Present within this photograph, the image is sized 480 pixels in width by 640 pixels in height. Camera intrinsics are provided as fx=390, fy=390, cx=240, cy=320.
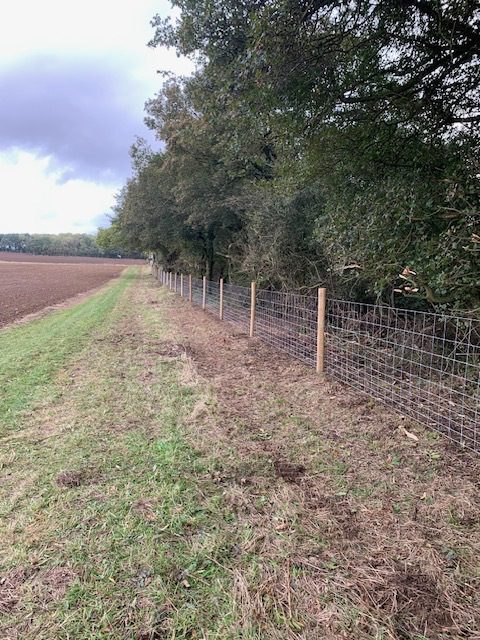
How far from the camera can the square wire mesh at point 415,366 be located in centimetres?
370

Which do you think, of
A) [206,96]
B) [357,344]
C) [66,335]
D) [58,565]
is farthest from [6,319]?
[58,565]

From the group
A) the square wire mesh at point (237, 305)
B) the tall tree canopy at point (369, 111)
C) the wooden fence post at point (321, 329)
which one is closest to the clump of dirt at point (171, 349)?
the square wire mesh at point (237, 305)

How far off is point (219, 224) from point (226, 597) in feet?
48.8

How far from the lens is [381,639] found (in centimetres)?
156

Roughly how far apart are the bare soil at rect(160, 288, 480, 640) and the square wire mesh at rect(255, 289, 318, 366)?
1.58 meters

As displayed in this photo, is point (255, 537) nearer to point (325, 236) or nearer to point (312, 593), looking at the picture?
point (312, 593)

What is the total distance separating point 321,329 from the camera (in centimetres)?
535

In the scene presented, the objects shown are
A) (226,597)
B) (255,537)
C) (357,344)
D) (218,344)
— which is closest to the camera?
(226,597)

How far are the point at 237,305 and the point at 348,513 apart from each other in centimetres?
776

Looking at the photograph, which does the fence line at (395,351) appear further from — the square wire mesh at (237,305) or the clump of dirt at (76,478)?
the clump of dirt at (76,478)

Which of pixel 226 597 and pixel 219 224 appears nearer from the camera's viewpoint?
pixel 226 597

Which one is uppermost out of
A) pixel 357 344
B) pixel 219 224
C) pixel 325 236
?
pixel 219 224

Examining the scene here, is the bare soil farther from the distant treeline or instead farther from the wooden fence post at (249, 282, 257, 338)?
the distant treeline

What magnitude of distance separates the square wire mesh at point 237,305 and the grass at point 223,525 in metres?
4.92
